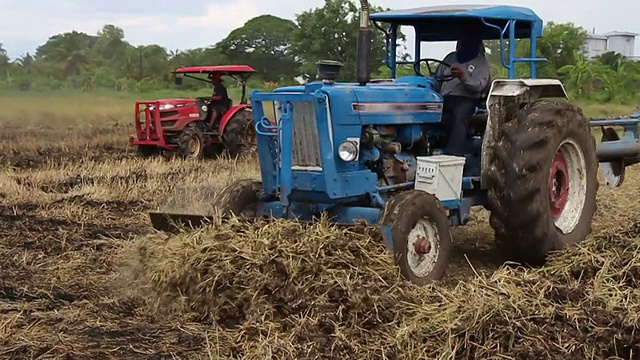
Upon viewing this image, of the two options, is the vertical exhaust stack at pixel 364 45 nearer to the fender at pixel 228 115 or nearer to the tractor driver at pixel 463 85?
the tractor driver at pixel 463 85

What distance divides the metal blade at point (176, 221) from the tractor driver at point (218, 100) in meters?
10.2

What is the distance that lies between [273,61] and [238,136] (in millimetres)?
21767

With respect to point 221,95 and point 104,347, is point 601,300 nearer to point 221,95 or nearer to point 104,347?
point 104,347

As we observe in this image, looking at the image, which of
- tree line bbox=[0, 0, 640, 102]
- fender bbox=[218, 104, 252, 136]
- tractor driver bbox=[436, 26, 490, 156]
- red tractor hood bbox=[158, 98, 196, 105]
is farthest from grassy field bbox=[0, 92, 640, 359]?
tree line bbox=[0, 0, 640, 102]

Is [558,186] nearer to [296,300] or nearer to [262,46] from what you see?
[296,300]

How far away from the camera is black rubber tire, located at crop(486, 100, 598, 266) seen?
669 centimetres

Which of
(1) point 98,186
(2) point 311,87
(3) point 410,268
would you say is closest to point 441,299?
(3) point 410,268

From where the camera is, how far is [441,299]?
5562 mm

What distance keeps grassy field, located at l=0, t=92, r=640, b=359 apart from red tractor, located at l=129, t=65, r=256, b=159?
309 inches

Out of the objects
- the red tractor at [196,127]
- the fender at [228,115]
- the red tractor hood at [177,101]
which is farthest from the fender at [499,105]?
the red tractor hood at [177,101]

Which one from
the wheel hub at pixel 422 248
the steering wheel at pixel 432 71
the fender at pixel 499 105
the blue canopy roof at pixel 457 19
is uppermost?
the blue canopy roof at pixel 457 19

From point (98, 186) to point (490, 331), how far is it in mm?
7720

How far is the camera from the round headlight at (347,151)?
21.6 feet

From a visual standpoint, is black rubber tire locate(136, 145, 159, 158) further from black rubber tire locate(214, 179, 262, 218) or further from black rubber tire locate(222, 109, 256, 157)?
black rubber tire locate(214, 179, 262, 218)
